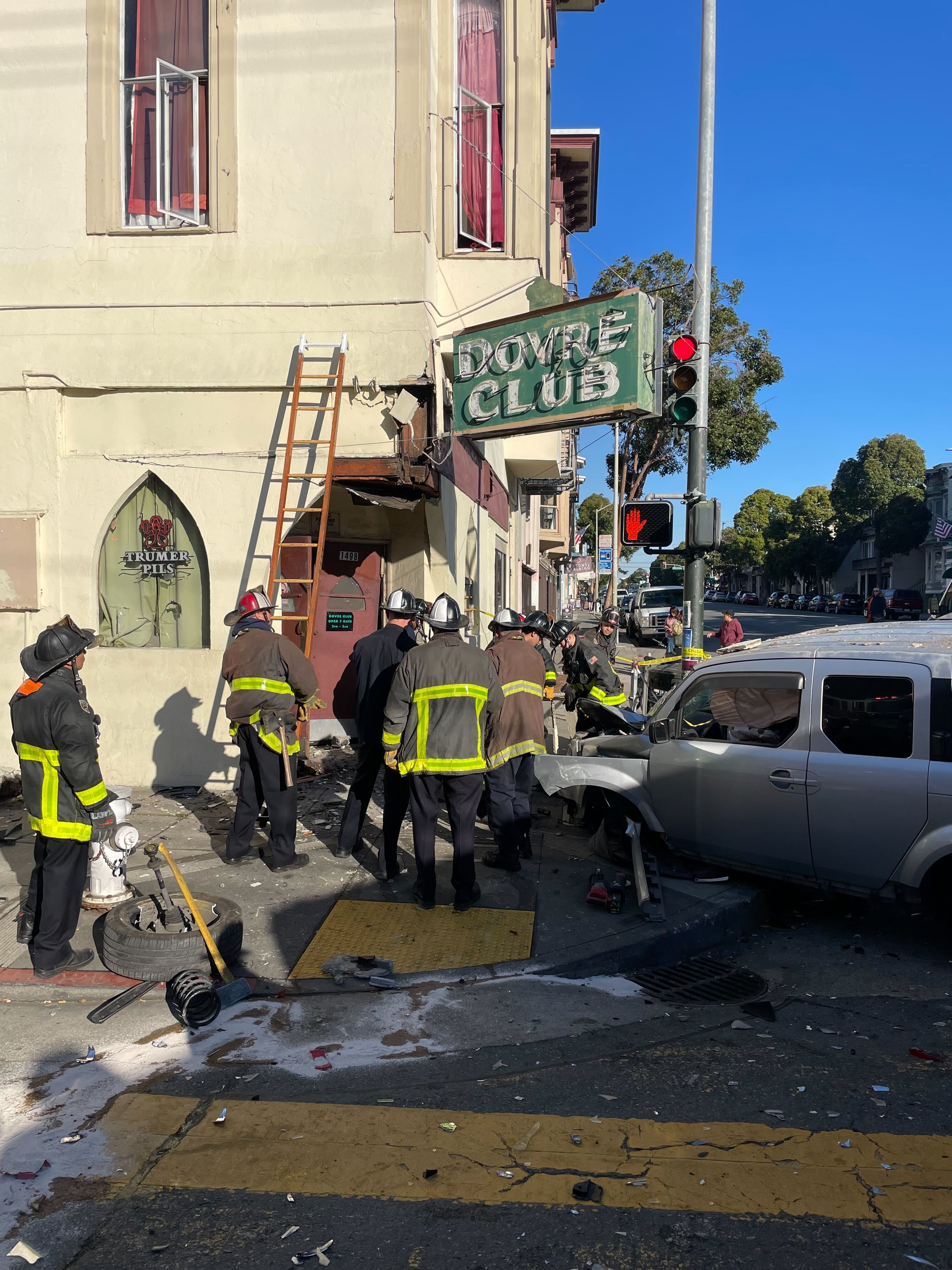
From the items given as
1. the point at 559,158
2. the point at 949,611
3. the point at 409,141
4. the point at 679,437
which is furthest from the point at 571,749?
the point at 679,437

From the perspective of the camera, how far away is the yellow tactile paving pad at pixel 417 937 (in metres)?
5.04

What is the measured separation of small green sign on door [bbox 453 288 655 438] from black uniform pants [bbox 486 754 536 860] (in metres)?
3.27

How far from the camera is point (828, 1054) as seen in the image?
4.14 m

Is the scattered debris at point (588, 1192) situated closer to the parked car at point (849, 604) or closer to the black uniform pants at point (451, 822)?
the black uniform pants at point (451, 822)

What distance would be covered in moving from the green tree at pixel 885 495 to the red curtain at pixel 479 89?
2597 inches

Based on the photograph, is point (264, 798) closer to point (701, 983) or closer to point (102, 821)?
point (102, 821)

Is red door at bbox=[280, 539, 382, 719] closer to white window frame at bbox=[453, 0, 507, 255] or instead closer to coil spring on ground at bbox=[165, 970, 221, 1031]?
white window frame at bbox=[453, 0, 507, 255]

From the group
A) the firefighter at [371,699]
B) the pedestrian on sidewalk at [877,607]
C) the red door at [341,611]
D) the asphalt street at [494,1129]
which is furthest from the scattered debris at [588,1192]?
the pedestrian on sidewalk at [877,607]

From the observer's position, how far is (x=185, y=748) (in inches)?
359

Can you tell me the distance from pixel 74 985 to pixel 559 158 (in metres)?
22.7

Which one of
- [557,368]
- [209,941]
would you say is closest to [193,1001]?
[209,941]

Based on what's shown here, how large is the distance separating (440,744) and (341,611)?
17.2 ft

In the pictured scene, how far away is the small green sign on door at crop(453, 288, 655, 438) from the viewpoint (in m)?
8.02

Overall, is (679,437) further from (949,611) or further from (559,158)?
(949,611)
